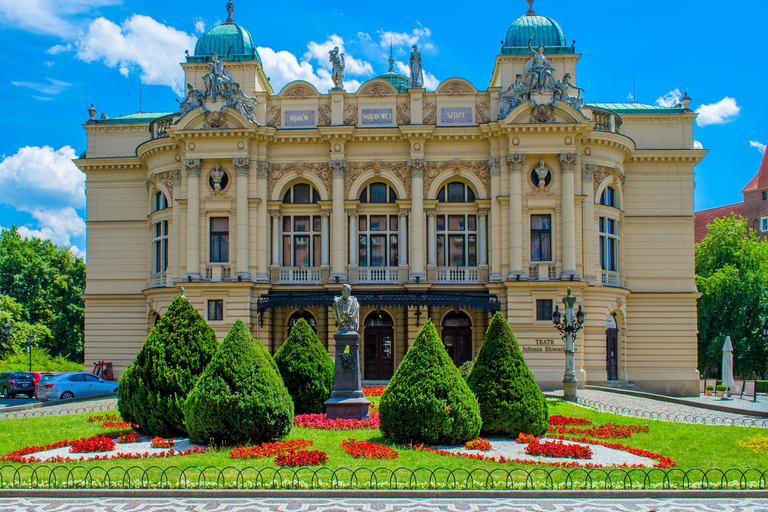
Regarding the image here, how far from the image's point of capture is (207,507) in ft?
38.9

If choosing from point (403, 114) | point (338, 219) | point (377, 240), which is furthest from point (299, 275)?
point (403, 114)

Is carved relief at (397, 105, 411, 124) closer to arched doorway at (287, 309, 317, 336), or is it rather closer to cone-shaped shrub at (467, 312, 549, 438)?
arched doorway at (287, 309, 317, 336)

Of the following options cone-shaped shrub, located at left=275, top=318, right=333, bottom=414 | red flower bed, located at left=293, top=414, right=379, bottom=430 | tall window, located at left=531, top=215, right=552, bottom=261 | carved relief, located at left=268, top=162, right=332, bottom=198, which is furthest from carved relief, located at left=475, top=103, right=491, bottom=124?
red flower bed, located at left=293, top=414, right=379, bottom=430

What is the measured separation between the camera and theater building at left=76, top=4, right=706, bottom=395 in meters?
36.8

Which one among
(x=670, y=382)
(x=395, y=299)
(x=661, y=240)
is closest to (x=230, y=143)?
(x=395, y=299)

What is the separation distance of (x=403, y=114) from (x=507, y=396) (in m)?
23.6

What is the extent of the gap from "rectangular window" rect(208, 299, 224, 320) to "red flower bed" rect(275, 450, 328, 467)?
76.3 ft

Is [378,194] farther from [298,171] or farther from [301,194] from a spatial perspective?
[298,171]

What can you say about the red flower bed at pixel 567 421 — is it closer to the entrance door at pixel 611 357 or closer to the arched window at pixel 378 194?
the entrance door at pixel 611 357

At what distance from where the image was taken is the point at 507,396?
58.2 feet

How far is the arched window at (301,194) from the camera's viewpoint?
3934 cm

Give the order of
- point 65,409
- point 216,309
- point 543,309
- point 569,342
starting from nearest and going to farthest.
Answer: point 65,409 → point 569,342 → point 543,309 → point 216,309

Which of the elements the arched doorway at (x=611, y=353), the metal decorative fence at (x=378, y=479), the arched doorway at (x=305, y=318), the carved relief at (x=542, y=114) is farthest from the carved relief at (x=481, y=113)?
the metal decorative fence at (x=378, y=479)

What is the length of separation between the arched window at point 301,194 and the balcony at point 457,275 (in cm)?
770
